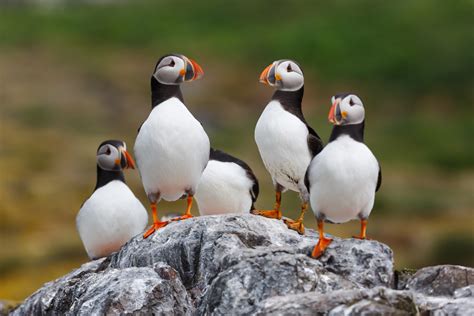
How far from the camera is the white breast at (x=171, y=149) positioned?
917cm

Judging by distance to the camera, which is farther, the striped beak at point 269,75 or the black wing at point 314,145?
the black wing at point 314,145

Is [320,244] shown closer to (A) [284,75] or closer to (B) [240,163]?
(A) [284,75]

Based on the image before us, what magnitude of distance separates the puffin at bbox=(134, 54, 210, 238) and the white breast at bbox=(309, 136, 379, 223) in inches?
43.3

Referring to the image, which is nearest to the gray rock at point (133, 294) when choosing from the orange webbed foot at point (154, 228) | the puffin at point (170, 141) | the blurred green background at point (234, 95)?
the orange webbed foot at point (154, 228)

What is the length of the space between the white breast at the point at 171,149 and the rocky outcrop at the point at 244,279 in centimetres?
37

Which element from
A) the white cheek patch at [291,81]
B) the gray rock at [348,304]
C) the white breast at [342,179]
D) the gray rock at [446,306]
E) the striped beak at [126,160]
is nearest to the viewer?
the gray rock at [348,304]

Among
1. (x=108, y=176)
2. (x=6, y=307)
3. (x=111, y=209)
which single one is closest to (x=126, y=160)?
(x=108, y=176)

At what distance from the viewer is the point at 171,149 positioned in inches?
361

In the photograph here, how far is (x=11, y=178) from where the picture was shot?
90.6 feet

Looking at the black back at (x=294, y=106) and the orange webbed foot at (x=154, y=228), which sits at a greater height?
the black back at (x=294, y=106)

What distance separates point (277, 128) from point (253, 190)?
4.70ft

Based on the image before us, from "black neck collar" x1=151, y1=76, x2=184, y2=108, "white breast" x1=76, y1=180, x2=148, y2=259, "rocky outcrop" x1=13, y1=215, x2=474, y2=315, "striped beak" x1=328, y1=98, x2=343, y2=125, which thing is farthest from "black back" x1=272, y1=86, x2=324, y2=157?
"white breast" x1=76, y1=180, x2=148, y2=259

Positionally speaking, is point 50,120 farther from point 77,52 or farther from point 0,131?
point 77,52

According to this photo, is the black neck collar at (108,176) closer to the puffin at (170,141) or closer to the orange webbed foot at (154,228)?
the puffin at (170,141)
